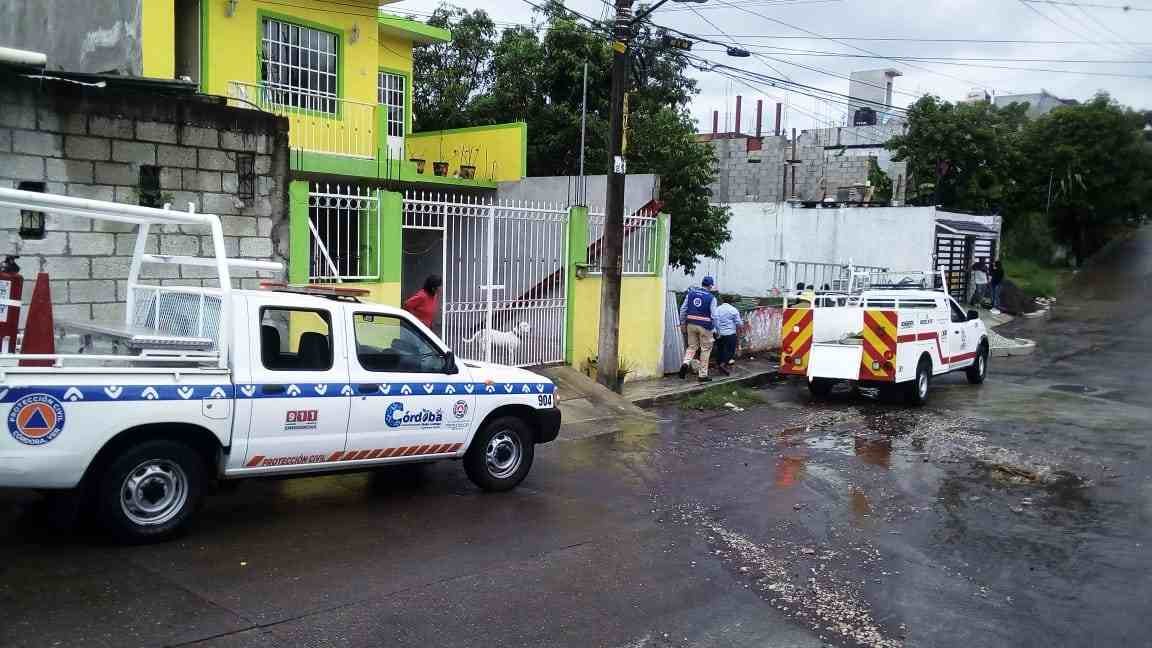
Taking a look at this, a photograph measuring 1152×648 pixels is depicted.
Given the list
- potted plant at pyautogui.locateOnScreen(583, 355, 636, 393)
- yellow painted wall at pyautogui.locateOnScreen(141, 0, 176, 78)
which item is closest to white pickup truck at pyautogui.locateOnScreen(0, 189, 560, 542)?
potted plant at pyautogui.locateOnScreen(583, 355, 636, 393)

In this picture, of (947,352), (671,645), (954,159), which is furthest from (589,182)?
(954,159)

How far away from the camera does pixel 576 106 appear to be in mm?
25719

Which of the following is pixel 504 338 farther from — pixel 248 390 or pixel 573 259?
pixel 248 390

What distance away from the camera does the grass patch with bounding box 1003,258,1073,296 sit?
32750mm

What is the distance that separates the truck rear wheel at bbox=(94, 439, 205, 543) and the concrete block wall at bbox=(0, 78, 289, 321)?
383 cm

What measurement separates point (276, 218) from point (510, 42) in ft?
58.2

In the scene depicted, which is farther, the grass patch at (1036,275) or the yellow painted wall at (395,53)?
the grass patch at (1036,275)

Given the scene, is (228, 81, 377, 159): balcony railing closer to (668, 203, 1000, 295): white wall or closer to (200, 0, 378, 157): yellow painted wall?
(200, 0, 378, 157): yellow painted wall

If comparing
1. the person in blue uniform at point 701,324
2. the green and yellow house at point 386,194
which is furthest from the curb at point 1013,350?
the green and yellow house at point 386,194

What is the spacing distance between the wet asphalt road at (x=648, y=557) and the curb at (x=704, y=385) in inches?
110

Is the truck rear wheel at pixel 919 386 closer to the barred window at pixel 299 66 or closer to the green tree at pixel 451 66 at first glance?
the barred window at pixel 299 66

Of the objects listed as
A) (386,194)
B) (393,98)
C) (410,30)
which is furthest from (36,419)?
(393,98)

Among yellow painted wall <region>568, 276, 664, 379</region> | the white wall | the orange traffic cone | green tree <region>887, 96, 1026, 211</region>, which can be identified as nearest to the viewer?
the orange traffic cone

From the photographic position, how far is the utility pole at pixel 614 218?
1316 cm
